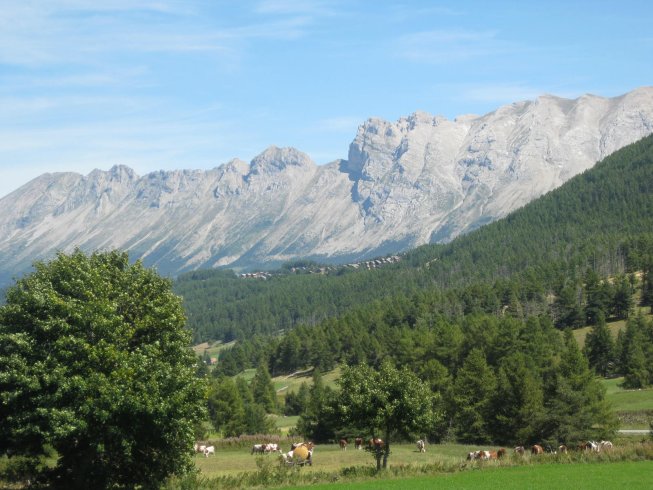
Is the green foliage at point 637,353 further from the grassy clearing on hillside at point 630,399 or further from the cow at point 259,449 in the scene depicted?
the cow at point 259,449

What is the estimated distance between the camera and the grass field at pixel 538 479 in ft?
138

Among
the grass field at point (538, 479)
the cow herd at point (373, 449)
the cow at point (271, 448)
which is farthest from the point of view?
the cow at point (271, 448)

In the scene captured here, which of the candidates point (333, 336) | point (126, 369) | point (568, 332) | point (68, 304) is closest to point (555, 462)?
point (126, 369)

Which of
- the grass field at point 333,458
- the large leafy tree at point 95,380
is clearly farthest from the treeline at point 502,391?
the large leafy tree at point 95,380

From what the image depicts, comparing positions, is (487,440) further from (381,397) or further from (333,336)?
(333,336)

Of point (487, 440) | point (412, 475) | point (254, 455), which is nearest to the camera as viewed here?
point (412, 475)

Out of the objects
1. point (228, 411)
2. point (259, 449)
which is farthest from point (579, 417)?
point (228, 411)

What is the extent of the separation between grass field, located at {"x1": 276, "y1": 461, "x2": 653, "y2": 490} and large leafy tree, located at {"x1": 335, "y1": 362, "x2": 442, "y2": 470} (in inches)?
224

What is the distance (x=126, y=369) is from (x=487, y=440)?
60.0 metres

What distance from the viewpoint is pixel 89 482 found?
43156mm

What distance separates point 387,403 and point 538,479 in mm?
13029

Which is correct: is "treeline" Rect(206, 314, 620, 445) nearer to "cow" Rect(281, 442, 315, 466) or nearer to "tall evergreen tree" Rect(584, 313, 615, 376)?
"cow" Rect(281, 442, 315, 466)

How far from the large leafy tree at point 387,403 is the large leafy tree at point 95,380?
14.2 m

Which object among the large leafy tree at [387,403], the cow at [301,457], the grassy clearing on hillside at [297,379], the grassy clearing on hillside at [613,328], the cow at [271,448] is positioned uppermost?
the large leafy tree at [387,403]
